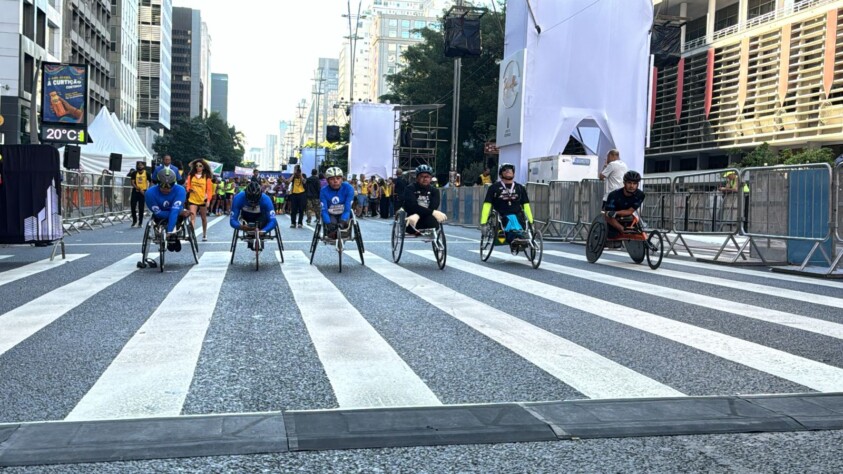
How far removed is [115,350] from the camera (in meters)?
5.28

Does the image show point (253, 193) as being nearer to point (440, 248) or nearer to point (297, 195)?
point (440, 248)

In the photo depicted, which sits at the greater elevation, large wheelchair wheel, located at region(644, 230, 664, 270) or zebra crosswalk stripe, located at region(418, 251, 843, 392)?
large wheelchair wheel, located at region(644, 230, 664, 270)

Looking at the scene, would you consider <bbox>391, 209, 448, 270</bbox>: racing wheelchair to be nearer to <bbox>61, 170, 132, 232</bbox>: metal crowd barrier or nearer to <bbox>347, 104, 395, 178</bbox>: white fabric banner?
<bbox>61, 170, 132, 232</bbox>: metal crowd barrier

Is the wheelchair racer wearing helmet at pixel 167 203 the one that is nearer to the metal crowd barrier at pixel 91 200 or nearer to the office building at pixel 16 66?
the metal crowd barrier at pixel 91 200

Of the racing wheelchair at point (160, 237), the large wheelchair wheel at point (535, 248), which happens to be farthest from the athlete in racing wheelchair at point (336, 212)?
the large wheelchair wheel at point (535, 248)

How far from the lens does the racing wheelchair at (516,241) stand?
11547 mm

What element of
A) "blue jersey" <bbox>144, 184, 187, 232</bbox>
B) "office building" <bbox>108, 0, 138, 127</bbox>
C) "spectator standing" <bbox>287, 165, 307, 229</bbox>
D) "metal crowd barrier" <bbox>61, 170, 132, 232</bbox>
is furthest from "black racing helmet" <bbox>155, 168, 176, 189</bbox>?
"office building" <bbox>108, 0, 138, 127</bbox>

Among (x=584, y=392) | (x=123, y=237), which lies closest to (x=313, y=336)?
(x=584, y=392)

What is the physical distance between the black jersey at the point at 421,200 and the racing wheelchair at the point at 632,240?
99.1 inches

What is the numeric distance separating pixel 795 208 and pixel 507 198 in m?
4.13

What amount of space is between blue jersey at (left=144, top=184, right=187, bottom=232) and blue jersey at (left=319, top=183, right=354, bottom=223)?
6.54 feet

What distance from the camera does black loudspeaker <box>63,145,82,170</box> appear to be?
2197cm

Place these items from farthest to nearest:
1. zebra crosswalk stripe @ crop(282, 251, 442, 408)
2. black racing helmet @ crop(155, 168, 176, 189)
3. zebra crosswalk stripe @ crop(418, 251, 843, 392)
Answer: black racing helmet @ crop(155, 168, 176, 189)
zebra crosswalk stripe @ crop(418, 251, 843, 392)
zebra crosswalk stripe @ crop(282, 251, 442, 408)

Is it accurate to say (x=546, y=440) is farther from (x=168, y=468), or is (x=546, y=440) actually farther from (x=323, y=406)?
(x=168, y=468)
